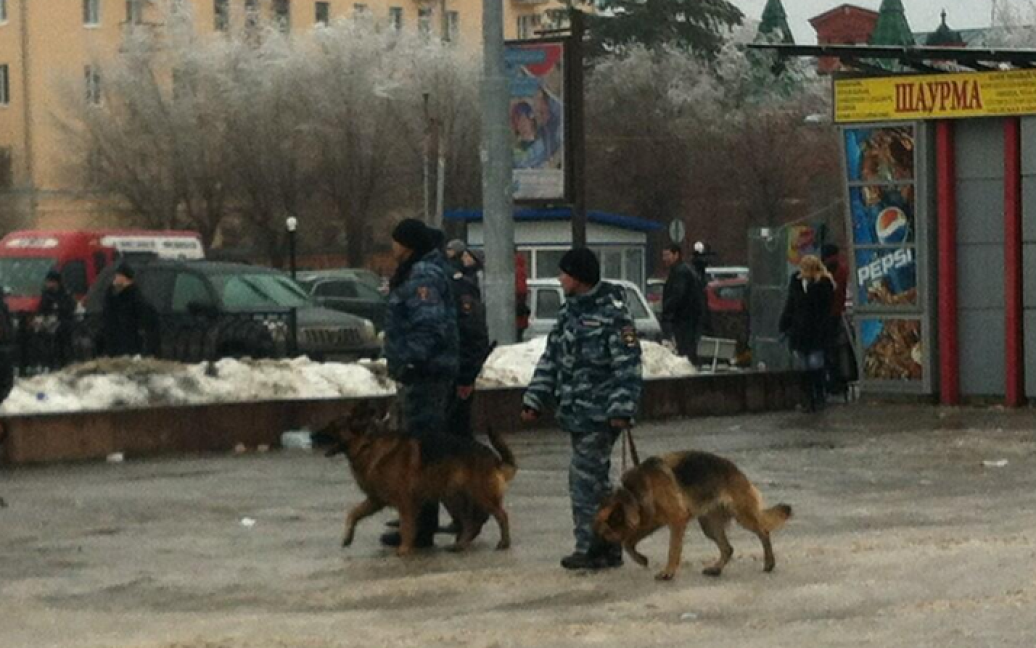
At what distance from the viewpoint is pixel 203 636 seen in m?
10.9

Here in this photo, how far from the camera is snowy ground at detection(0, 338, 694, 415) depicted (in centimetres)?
2167

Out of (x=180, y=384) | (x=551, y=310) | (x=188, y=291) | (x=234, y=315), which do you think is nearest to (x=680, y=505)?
(x=180, y=384)

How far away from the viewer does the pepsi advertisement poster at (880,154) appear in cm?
2558

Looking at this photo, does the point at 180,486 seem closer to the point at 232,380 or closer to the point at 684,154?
the point at 232,380

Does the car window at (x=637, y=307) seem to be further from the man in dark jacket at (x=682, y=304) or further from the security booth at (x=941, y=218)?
the security booth at (x=941, y=218)

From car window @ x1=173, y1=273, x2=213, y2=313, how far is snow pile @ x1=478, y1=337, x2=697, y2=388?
5447 mm

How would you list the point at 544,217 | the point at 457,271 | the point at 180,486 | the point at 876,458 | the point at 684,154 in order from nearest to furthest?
the point at 457,271
the point at 180,486
the point at 876,458
the point at 544,217
the point at 684,154

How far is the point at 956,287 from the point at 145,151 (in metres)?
48.0

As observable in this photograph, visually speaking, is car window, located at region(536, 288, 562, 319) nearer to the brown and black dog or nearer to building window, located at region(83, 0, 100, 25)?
the brown and black dog

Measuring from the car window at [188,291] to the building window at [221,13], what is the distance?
4994cm

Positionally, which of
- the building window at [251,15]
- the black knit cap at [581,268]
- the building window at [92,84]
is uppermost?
the building window at [251,15]

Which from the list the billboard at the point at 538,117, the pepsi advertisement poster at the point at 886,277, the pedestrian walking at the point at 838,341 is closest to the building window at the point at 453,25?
the billboard at the point at 538,117

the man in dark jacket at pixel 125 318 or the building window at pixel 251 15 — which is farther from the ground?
the building window at pixel 251 15

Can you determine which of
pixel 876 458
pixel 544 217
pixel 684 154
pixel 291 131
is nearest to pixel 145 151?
pixel 291 131
